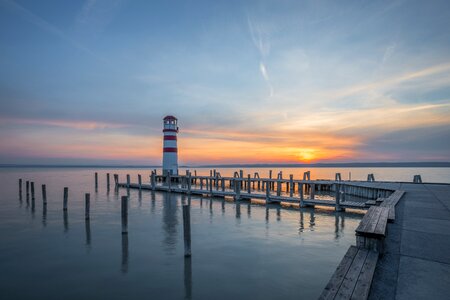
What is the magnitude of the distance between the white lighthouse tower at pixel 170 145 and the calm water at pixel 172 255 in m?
22.3

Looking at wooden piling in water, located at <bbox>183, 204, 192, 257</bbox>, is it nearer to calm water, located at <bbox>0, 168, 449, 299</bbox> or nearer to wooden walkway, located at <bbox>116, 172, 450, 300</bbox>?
calm water, located at <bbox>0, 168, 449, 299</bbox>

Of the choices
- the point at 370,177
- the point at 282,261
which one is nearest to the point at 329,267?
the point at 282,261

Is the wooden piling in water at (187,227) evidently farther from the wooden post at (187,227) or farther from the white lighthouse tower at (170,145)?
the white lighthouse tower at (170,145)

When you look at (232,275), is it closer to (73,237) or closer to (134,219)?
(73,237)

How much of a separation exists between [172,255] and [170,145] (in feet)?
107

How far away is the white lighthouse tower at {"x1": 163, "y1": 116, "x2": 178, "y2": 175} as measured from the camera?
43.6m

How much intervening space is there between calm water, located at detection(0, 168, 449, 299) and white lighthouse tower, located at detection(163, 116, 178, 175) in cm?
2235

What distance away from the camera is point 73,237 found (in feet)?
49.9

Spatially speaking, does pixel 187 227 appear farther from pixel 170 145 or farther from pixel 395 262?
pixel 170 145

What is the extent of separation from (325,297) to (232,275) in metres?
6.22

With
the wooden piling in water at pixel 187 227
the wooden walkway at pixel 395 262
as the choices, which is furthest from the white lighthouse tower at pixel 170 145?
the wooden walkway at pixel 395 262

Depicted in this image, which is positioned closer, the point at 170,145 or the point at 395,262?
the point at 395,262

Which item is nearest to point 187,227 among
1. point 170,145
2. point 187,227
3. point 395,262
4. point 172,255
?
point 187,227

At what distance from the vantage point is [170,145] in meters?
43.7
